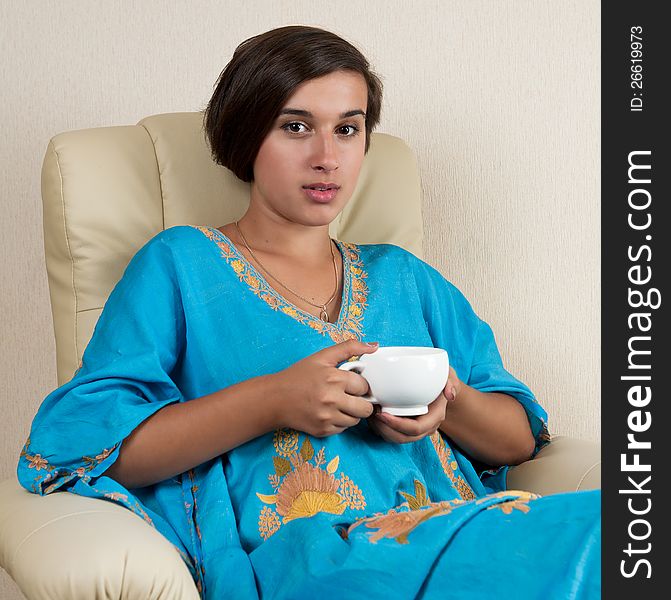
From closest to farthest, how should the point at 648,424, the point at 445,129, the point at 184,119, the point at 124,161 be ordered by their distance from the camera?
the point at 648,424 < the point at 124,161 < the point at 184,119 < the point at 445,129

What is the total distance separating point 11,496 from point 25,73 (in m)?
0.93

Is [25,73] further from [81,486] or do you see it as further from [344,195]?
[81,486]

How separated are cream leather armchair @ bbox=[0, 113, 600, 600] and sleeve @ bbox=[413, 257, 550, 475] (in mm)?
79

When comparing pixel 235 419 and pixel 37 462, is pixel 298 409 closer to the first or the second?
pixel 235 419

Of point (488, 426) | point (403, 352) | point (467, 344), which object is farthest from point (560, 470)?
point (403, 352)

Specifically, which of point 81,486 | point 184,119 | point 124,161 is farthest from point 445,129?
point 81,486

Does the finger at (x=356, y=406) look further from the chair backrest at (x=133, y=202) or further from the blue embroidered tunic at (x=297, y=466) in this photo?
Result: the chair backrest at (x=133, y=202)

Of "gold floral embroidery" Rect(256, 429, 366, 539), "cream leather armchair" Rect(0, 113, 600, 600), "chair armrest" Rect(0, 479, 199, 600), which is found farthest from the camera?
"gold floral embroidery" Rect(256, 429, 366, 539)

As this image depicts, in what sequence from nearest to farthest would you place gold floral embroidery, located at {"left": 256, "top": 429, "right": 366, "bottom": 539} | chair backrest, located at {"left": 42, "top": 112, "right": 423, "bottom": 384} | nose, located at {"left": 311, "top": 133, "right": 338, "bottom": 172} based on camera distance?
gold floral embroidery, located at {"left": 256, "top": 429, "right": 366, "bottom": 539} → nose, located at {"left": 311, "top": 133, "right": 338, "bottom": 172} → chair backrest, located at {"left": 42, "top": 112, "right": 423, "bottom": 384}

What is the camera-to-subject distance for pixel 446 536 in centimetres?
100

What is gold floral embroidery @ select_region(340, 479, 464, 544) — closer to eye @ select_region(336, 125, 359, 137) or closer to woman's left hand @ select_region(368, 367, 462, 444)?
woman's left hand @ select_region(368, 367, 462, 444)

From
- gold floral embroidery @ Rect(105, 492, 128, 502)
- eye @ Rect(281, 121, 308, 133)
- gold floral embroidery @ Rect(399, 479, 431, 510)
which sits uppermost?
eye @ Rect(281, 121, 308, 133)

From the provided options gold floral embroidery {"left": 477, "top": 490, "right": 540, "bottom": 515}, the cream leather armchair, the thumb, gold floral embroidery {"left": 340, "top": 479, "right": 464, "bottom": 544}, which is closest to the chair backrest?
the cream leather armchair

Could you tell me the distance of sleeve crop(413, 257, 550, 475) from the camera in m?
1.50
